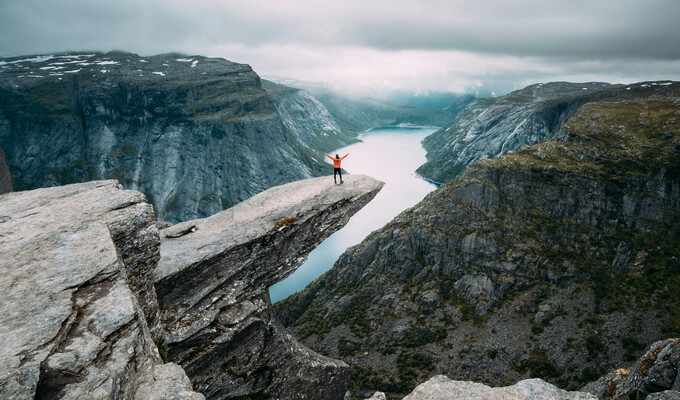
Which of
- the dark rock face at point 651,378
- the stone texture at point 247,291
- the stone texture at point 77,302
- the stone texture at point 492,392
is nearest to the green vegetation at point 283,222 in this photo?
the stone texture at point 247,291

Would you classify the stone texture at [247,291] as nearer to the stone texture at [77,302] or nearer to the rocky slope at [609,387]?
the stone texture at [77,302]

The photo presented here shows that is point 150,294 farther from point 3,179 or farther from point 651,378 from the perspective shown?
point 3,179

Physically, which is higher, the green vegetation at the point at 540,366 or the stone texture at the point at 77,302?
the stone texture at the point at 77,302

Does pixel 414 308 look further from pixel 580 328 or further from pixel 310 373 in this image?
pixel 310 373

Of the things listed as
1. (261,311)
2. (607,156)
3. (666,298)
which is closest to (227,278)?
(261,311)

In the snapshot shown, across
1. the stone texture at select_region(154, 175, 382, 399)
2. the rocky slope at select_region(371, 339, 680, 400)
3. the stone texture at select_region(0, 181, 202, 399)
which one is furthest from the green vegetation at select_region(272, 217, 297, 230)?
the rocky slope at select_region(371, 339, 680, 400)

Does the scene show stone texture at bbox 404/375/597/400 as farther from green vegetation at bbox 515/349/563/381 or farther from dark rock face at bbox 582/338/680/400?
green vegetation at bbox 515/349/563/381

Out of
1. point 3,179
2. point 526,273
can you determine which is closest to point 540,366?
point 526,273
